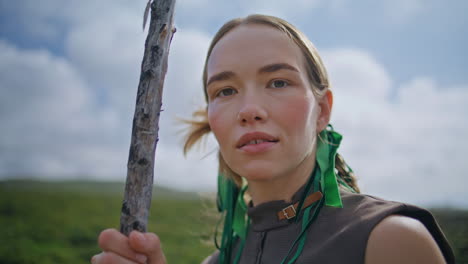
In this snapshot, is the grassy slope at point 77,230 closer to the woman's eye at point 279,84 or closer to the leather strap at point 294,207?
the leather strap at point 294,207

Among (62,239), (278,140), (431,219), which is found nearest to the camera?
(431,219)

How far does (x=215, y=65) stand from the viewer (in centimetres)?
260

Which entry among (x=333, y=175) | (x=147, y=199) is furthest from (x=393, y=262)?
(x=147, y=199)

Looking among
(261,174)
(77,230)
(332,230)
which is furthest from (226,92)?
(77,230)

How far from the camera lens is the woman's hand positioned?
1.64 metres

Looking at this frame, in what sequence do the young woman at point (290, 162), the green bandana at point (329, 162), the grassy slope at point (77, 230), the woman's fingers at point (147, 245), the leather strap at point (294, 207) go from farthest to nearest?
the grassy slope at point (77, 230), the leather strap at point (294, 207), the green bandana at point (329, 162), the young woman at point (290, 162), the woman's fingers at point (147, 245)

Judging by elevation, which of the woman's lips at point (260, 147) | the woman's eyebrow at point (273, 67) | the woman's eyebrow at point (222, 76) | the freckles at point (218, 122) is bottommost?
the woman's lips at point (260, 147)

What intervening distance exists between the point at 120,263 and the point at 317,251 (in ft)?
3.75

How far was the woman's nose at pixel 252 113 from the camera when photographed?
223 cm

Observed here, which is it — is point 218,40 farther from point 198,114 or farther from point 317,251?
point 317,251

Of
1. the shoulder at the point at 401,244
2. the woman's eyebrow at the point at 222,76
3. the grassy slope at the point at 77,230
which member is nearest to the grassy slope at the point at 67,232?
the grassy slope at the point at 77,230

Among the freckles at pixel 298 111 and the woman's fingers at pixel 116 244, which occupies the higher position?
the freckles at pixel 298 111

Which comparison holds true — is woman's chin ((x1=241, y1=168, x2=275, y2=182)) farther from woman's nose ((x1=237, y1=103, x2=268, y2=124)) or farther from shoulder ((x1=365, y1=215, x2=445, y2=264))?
shoulder ((x1=365, y1=215, x2=445, y2=264))

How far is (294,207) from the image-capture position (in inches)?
94.1
